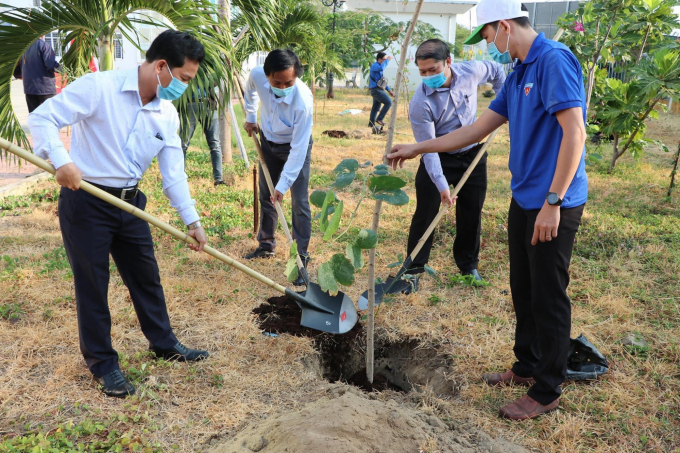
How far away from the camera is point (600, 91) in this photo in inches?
297

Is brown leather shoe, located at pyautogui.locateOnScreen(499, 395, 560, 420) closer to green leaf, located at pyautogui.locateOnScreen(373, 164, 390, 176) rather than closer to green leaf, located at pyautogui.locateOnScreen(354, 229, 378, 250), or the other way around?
green leaf, located at pyautogui.locateOnScreen(354, 229, 378, 250)

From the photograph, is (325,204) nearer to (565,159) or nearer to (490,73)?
(565,159)

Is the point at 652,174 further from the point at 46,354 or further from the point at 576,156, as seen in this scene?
the point at 46,354

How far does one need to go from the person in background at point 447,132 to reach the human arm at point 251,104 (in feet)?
4.35

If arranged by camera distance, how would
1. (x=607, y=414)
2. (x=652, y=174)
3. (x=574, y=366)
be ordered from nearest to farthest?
(x=607, y=414) → (x=574, y=366) → (x=652, y=174)

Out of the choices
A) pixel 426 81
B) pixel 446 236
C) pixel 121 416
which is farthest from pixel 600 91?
pixel 121 416

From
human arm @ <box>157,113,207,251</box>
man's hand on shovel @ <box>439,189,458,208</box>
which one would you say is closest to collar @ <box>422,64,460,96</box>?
man's hand on shovel @ <box>439,189,458,208</box>

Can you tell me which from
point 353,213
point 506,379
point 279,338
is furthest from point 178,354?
point 506,379

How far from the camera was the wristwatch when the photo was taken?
2.16 meters

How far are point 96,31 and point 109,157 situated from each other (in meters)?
2.46

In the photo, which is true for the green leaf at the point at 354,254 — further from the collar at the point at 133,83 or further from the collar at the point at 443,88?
the collar at the point at 443,88

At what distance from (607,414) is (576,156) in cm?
135

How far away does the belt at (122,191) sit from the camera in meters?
2.53

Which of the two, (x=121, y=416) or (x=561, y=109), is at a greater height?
(x=561, y=109)
